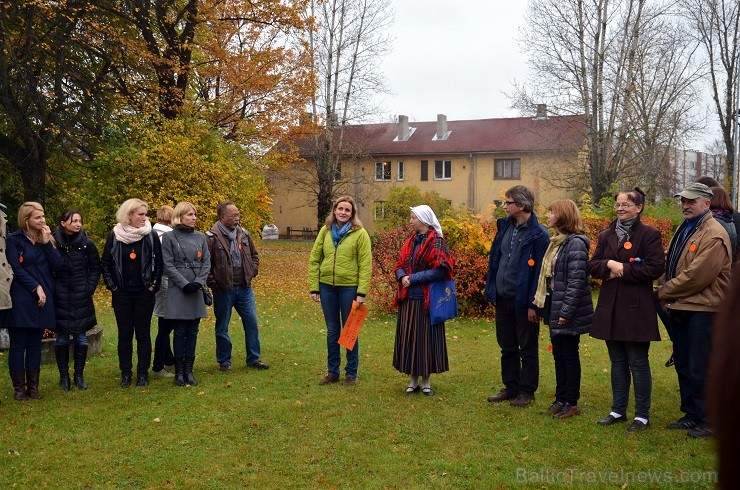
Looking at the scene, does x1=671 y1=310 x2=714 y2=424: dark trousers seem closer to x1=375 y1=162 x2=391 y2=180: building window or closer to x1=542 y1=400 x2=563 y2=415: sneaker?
x1=542 y1=400 x2=563 y2=415: sneaker

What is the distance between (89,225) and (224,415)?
1283 cm

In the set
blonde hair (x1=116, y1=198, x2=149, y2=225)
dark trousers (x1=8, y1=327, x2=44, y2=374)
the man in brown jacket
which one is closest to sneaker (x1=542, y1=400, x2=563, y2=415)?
the man in brown jacket

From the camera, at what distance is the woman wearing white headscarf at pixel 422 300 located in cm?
736

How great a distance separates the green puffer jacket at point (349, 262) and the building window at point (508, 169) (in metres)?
40.3

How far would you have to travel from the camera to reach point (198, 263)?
26.8ft

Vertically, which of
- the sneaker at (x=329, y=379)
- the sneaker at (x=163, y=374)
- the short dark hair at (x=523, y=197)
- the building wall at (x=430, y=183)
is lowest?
the sneaker at (x=163, y=374)

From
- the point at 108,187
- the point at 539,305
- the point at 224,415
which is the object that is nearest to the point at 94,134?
the point at 108,187

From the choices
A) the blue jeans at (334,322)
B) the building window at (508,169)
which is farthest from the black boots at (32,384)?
the building window at (508,169)

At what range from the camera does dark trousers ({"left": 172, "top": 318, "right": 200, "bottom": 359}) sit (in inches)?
318

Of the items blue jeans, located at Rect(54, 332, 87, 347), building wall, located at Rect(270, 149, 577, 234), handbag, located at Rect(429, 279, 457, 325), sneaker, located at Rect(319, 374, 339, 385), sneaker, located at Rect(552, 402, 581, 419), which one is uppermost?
building wall, located at Rect(270, 149, 577, 234)

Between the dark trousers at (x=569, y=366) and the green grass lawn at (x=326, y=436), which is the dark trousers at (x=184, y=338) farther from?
the dark trousers at (x=569, y=366)

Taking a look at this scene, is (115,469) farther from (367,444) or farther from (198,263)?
(198,263)

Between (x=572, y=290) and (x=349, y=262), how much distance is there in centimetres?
259

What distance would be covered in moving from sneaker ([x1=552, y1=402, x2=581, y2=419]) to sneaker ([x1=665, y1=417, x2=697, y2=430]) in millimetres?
831
